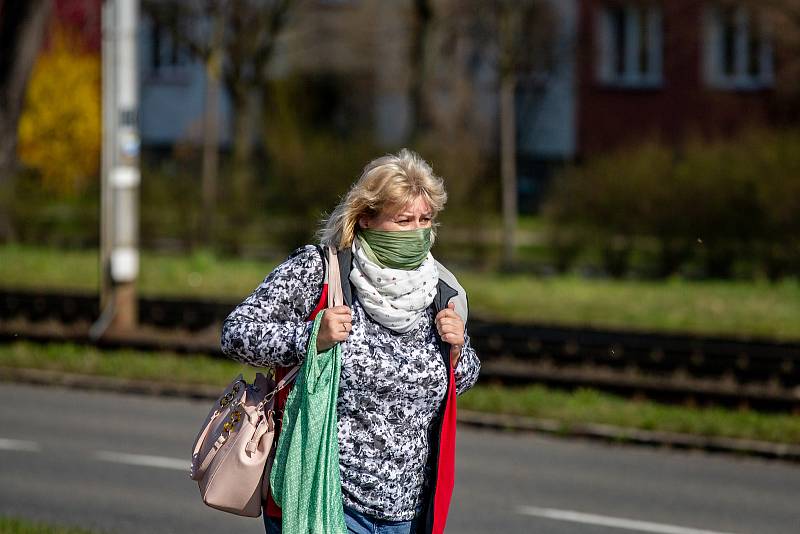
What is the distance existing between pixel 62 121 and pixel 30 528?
31.5 metres

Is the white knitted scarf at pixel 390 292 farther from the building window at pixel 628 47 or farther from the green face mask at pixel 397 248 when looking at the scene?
the building window at pixel 628 47

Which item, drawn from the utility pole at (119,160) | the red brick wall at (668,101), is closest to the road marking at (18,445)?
the utility pole at (119,160)

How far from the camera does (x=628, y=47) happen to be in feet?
120

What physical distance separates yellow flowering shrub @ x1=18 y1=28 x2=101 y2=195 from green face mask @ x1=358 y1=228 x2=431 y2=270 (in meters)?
33.5

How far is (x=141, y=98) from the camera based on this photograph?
1705 inches

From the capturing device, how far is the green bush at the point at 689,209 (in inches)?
846

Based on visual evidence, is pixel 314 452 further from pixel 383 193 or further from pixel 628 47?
pixel 628 47

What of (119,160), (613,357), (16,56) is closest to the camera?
(613,357)

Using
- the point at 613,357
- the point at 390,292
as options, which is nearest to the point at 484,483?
the point at 613,357

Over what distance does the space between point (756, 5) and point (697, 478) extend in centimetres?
2066

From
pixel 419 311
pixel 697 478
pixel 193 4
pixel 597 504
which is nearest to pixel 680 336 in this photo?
pixel 697 478

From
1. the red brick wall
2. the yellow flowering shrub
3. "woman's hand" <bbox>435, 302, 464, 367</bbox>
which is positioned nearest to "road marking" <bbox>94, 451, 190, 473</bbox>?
"woman's hand" <bbox>435, 302, 464, 367</bbox>

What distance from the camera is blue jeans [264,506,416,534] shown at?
13.9 ft

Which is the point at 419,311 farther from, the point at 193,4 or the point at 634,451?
the point at 193,4
